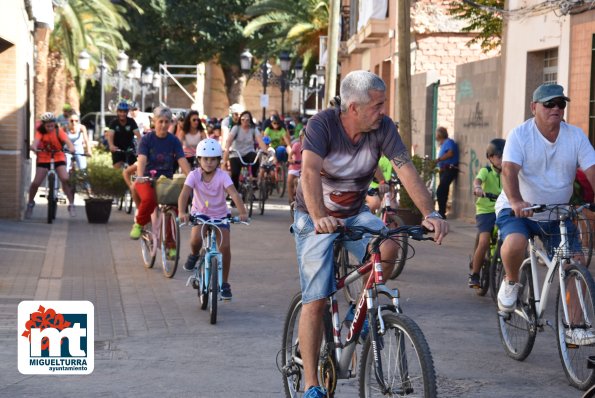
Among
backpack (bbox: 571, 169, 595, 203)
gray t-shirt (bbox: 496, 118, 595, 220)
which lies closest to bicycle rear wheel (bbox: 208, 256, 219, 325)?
gray t-shirt (bbox: 496, 118, 595, 220)

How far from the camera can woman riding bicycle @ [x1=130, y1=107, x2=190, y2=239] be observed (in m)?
13.5

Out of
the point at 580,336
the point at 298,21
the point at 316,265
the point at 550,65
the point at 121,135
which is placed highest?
the point at 298,21

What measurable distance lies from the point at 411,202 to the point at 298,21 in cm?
2714

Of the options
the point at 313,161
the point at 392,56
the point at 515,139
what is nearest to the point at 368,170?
the point at 313,161

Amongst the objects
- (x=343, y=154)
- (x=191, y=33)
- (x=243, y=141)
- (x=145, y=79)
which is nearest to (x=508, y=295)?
(x=343, y=154)

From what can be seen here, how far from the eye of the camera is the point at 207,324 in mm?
9797

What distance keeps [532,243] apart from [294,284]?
4.39 meters

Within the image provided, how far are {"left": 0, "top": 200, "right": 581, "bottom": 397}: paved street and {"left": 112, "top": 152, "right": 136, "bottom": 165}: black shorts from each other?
4049 mm

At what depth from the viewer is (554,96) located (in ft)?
26.2

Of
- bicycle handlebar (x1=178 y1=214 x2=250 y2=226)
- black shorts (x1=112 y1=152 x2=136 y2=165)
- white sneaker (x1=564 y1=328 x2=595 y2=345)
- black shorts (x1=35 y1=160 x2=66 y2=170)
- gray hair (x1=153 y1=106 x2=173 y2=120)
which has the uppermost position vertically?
gray hair (x1=153 y1=106 x2=173 y2=120)

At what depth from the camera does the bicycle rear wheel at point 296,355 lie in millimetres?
6195

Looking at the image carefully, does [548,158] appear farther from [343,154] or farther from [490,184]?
[490,184]

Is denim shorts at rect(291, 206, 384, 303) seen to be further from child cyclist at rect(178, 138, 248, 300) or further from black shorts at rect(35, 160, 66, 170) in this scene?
black shorts at rect(35, 160, 66, 170)

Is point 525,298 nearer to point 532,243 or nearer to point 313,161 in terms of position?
point 532,243
